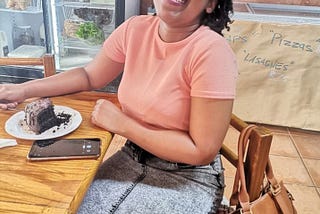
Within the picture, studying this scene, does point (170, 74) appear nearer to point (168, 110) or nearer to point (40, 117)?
point (168, 110)

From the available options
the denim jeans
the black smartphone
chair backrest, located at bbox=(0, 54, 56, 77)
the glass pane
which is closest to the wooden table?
the black smartphone

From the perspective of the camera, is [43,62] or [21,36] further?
[21,36]

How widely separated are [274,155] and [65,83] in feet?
5.48

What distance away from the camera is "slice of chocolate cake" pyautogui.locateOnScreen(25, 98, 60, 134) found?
95cm

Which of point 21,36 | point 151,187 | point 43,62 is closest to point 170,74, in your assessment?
point 151,187

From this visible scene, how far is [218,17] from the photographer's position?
1108 millimetres

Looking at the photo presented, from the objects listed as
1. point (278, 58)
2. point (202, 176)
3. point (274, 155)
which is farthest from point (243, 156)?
point (278, 58)

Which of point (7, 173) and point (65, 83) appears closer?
point (7, 173)

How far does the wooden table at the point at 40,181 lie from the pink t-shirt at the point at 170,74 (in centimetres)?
17

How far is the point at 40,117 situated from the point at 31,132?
46mm

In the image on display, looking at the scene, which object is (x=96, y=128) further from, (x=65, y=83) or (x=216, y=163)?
(x=216, y=163)

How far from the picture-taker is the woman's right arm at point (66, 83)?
1.11 metres

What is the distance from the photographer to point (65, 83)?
118 cm

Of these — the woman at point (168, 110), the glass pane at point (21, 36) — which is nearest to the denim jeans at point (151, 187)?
the woman at point (168, 110)
